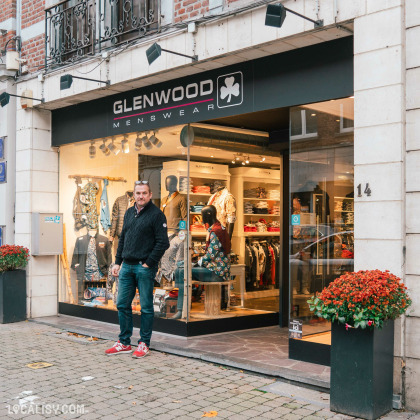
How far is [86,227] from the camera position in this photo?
10266mm

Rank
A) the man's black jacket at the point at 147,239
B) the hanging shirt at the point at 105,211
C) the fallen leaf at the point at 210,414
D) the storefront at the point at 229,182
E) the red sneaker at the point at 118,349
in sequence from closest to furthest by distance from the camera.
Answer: the fallen leaf at the point at 210,414 → the storefront at the point at 229,182 → the man's black jacket at the point at 147,239 → the red sneaker at the point at 118,349 → the hanging shirt at the point at 105,211

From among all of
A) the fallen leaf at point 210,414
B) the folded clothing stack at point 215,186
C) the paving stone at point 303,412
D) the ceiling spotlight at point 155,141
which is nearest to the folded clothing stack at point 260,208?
the folded clothing stack at point 215,186

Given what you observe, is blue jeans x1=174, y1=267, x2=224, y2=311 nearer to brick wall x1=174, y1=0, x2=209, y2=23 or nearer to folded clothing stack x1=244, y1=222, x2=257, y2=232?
A: folded clothing stack x1=244, y1=222, x2=257, y2=232

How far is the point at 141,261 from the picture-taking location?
23.4ft

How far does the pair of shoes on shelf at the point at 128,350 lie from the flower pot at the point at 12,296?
3.22 meters

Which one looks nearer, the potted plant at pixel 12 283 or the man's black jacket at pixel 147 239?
the man's black jacket at pixel 147 239

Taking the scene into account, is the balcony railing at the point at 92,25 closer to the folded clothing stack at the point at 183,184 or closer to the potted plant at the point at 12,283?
the folded clothing stack at the point at 183,184

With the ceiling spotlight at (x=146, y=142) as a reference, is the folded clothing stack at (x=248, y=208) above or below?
below

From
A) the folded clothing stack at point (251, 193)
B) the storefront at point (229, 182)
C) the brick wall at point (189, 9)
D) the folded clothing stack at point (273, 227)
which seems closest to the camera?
the storefront at point (229, 182)

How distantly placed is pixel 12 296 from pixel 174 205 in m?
3.52

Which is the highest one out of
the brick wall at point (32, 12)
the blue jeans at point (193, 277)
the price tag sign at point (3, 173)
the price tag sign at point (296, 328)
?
the brick wall at point (32, 12)

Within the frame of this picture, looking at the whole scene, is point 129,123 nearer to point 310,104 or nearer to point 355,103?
point 310,104

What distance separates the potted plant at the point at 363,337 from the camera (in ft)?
15.8

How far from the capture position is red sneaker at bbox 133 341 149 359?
7.06 meters
